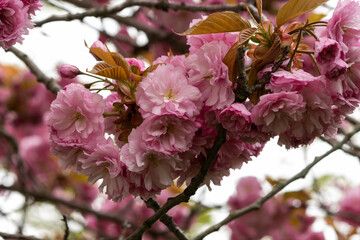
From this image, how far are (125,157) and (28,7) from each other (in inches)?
18.6

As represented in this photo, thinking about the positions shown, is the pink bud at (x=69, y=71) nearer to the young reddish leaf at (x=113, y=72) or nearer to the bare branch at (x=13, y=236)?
the young reddish leaf at (x=113, y=72)

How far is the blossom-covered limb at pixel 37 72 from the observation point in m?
1.68

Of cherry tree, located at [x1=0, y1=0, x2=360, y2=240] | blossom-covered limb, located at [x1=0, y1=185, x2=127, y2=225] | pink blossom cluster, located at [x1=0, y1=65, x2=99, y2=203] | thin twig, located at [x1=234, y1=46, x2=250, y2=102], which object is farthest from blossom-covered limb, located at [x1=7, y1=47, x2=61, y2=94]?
pink blossom cluster, located at [x1=0, y1=65, x2=99, y2=203]

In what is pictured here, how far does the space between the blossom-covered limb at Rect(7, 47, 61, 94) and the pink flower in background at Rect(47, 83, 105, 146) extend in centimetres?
62

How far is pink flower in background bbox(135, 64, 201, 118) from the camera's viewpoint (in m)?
0.98

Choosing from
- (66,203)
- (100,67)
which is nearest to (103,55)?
(100,67)

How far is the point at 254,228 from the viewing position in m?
3.55

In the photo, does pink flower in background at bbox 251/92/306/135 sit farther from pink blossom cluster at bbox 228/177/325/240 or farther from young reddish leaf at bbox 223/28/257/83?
pink blossom cluster at bbox 228/177/325/240

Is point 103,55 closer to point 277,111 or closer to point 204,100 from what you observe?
point 204,100

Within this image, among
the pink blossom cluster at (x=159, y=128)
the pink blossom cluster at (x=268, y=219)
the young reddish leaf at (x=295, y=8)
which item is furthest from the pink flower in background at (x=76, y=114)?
the pink blossom cluster at (x=268, y=219)

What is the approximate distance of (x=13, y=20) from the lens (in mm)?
1123

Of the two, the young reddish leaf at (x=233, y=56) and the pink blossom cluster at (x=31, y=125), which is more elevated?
the young reddish leaf at (x=233, y=56)

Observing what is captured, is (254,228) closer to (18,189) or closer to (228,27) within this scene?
(18,189)

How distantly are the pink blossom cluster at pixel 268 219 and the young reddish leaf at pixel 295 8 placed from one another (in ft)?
7.73
